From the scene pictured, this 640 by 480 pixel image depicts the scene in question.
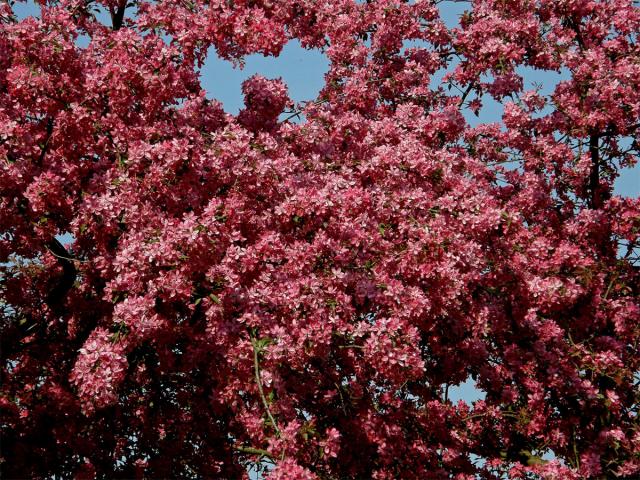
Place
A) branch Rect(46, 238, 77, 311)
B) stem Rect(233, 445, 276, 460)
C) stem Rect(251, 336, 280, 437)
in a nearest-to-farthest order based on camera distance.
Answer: stem Rect(251, 336, 280, 437)
stem Rect(233, 445, 276, 460)
branch Rect(46, 238, 77, 311)

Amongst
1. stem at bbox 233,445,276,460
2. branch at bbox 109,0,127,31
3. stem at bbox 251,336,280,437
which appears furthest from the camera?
branch at bbox 109,0,127,31

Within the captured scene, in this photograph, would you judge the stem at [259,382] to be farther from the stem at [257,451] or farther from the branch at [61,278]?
the branch at [61,278]

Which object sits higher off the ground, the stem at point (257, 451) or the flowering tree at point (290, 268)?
the flowering tree at point (290, 268)

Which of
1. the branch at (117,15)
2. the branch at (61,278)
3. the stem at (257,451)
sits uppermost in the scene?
the branch at (117,15)

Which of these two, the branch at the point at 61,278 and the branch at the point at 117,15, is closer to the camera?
the branch at the point at 61,278

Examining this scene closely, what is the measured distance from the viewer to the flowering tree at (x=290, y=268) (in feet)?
32.3

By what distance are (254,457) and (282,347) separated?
3.51 m

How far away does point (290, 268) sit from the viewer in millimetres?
10320

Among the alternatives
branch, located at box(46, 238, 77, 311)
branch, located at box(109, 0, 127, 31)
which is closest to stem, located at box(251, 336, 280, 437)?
branch, located at box(46, 238, 77, 311)

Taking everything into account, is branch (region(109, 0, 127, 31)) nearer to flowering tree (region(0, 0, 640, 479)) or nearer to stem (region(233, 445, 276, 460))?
flowering tree (region(0, 0, 640, 479))

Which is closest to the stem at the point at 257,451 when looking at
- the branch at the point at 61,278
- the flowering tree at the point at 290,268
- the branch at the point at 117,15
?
the flowering tree at the point at 290,268

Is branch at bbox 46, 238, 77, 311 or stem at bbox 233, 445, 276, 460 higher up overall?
branch at bbox 46, 238, 77, 311

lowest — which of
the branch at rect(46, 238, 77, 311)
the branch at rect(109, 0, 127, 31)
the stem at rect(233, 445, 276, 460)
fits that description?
the stem at rect(233, 445, 276, 460)

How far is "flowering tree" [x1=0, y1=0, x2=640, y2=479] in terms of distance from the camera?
9.84m
